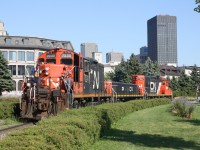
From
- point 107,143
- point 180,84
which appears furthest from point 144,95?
point 180,84

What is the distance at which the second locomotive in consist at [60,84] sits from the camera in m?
18.0

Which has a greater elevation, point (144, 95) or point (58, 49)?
point (58, 49)

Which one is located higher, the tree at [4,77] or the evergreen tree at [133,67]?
the evergreen tree at [133,67]

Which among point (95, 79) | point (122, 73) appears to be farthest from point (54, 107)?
point (122, 73)

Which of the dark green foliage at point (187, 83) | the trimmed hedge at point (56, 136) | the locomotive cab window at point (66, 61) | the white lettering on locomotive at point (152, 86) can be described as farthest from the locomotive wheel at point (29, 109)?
the dark green foliage at point (187, 83)

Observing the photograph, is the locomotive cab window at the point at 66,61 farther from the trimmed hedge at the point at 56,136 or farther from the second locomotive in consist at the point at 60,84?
the trimmed hedge at the point at 56,136

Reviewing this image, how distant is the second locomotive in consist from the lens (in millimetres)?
17969

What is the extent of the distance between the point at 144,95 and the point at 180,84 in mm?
50533

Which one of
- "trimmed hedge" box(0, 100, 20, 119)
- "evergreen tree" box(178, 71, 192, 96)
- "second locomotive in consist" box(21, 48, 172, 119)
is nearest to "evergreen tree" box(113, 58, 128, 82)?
"evergreen tree" box(178, 71, 192, 96)

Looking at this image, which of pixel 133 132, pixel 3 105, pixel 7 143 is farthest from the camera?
pixel 3 105

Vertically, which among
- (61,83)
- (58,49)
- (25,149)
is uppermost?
(58,49)

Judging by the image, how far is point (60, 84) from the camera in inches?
766

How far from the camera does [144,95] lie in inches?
1871

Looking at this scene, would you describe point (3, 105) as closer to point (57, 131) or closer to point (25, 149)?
point (57, 131)
